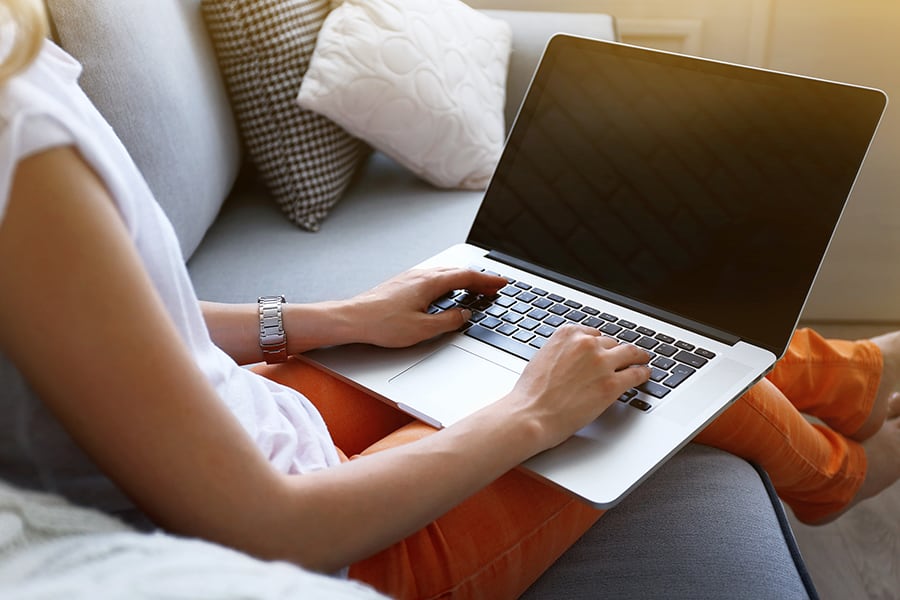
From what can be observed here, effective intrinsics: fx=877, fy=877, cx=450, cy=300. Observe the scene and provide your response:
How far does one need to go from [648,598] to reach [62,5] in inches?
39.7

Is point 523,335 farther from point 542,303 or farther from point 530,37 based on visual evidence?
point 530,37

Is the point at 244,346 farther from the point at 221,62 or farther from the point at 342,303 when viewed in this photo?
the point at 221,62

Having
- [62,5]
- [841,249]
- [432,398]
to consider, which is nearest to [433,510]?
[432,398]

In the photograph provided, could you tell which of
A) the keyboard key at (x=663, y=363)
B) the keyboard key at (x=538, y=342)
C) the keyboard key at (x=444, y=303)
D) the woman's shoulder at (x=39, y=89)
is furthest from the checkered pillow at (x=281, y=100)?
the woman's shoulder at (x=39, y=89)

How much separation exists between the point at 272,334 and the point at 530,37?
114cm

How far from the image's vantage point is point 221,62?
1.58 metres

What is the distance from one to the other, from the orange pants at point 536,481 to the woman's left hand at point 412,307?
3.0 inches

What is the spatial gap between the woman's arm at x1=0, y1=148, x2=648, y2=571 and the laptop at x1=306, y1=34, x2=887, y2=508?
137 mm

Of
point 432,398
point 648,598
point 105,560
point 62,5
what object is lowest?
point 648,598

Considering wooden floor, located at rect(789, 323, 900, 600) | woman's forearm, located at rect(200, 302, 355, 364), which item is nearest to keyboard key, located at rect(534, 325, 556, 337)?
woman's forearm, located at rect(200, 302, 355, 364)

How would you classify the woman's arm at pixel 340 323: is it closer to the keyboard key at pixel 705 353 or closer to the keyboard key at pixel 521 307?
the keyboard key at pixel 521 307

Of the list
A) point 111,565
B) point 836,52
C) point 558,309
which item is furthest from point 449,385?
point 836,52

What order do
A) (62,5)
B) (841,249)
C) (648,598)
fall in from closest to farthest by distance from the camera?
1. (648,598)
2. (62,5)
3. (841,249)

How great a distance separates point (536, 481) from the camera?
84 centimetres
